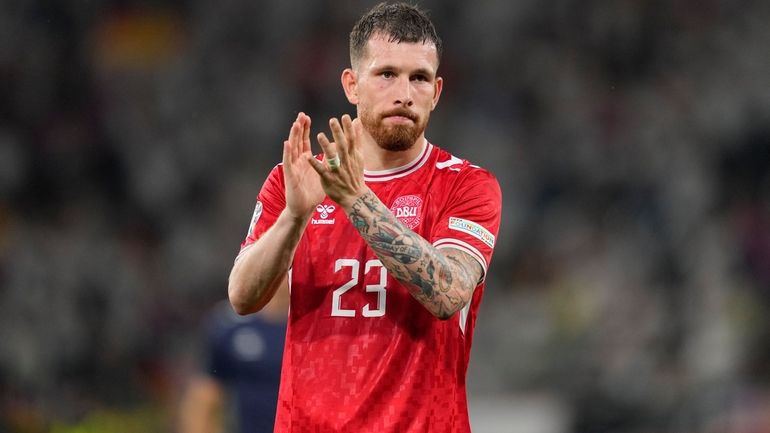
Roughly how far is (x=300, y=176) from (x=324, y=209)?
31cm

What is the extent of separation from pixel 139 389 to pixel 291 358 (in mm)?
5817

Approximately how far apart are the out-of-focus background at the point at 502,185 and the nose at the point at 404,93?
5.51 m

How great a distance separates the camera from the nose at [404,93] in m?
3.60

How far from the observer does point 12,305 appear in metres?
9.87

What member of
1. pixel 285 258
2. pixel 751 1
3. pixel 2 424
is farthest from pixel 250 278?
pixel 751 1

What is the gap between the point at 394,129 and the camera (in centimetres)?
367

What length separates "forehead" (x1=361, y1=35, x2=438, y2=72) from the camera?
3.66m

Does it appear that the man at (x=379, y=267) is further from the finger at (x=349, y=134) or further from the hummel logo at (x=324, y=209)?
the finger at (x=349, y=134)

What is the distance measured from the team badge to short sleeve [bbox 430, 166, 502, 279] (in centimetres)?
7

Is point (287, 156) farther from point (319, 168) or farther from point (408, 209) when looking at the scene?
point (408, 209)

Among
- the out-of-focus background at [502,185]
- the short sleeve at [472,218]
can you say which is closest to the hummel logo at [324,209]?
the short sleeve at [472,218]

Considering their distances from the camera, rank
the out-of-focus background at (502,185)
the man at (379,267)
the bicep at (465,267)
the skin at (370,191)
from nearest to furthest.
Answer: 1. the skin at (370,191)
2. the bicep at (465,267)
3. the man at (379,267)
4. the out-of-focus background at (502,185)

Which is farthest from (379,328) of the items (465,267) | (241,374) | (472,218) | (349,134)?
(241,374)

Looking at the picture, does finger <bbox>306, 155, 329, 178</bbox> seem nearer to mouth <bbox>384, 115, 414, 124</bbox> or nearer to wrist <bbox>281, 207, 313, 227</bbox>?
wrist <bbox>281, 207, 313, 227</bbox>
